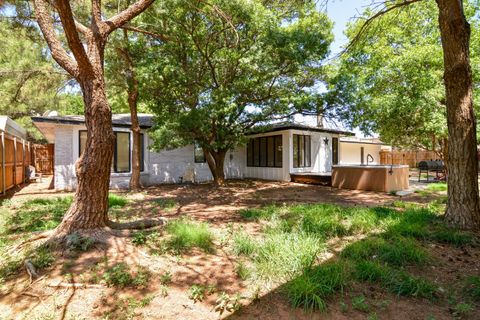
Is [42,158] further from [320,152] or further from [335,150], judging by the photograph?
[335,150]

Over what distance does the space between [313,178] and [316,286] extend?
35.3ft

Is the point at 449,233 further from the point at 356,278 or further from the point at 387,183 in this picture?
the point at 387,183

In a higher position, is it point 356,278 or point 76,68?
point 76,68

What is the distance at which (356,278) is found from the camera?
3227 mm

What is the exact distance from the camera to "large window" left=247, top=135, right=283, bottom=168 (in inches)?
585

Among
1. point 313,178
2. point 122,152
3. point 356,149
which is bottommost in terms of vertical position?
point 313,178

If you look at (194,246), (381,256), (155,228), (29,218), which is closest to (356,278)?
(381,256)

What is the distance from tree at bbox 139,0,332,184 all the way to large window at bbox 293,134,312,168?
355 cm

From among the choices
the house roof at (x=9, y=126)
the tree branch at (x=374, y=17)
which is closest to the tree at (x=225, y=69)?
the tree branch at (x=374, y=17)

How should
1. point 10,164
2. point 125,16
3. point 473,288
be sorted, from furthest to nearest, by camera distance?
point 10,164 < point 125,16 < point 473,288

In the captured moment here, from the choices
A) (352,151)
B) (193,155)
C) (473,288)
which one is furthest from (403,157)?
(473,288)

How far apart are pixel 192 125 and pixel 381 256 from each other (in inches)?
294

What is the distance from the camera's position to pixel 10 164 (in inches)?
423

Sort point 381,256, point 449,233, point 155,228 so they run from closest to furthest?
point 381,256 < point 449,233 < point 155,228
